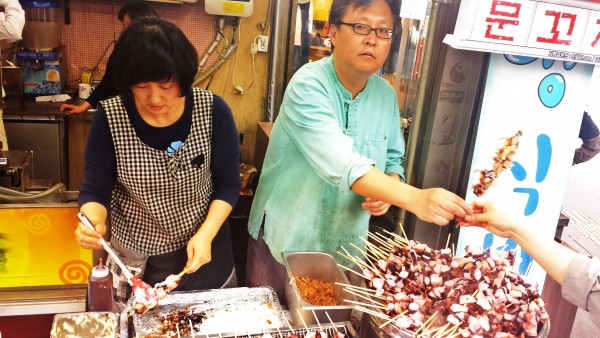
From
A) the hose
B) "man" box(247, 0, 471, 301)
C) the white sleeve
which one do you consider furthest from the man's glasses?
the white sleeve

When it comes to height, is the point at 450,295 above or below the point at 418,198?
below

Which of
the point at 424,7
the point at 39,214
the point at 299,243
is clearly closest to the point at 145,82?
the point at 299,243

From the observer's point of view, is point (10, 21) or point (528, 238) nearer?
point (528, 238)

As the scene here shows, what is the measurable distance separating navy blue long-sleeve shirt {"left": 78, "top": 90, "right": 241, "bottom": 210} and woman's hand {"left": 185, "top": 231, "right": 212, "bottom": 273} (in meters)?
0.36

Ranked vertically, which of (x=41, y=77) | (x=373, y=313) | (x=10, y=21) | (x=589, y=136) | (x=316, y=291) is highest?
(x=10, y=21)

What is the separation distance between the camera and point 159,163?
6.61ft

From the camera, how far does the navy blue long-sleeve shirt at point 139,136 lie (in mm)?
1969

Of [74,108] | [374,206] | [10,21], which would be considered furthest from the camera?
[74,108]

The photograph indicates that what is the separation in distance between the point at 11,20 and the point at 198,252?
360 cm

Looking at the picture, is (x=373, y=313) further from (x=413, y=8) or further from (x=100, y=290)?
(x=413, y=8)

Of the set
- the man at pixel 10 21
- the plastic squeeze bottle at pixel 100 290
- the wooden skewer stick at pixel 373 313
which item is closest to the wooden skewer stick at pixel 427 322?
the wooden skewer stick at pixel 373 313

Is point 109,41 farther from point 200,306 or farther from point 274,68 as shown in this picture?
point 200,306

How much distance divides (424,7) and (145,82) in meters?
1.18

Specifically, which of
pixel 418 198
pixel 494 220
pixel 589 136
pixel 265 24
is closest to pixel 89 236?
pixel 418 198
